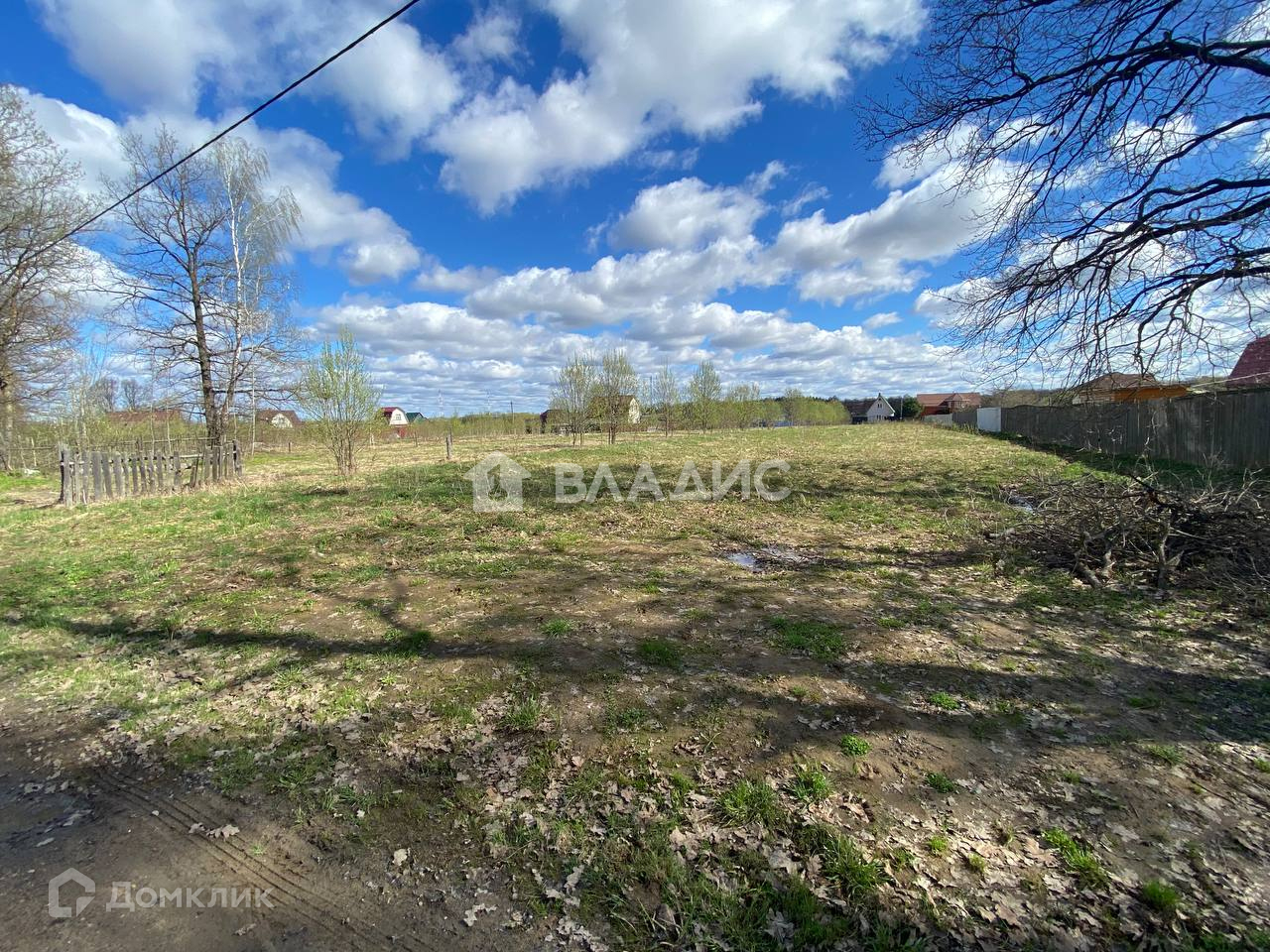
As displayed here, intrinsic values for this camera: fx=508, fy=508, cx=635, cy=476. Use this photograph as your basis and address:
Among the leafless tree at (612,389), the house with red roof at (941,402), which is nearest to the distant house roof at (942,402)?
the house with red roof at (941,402)

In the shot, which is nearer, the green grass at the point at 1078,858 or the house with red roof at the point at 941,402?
the green grass at the point at 1078,858

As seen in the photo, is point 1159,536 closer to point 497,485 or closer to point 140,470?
point 497,485

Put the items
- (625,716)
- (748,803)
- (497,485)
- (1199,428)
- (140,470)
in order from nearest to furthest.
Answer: (748,803) → (625,716) → (140,470) → (497,485) → (1199,428)

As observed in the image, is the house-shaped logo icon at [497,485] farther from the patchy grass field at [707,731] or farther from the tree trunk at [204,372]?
the tree trunk at [204,372]

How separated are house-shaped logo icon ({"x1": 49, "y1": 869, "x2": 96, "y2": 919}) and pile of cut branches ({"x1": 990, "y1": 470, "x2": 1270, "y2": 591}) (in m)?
7.52

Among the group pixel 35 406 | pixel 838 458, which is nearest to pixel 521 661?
pixel 838 458

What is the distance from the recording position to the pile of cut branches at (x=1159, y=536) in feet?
16.6

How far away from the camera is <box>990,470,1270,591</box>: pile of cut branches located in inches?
199

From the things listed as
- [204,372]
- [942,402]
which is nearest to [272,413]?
[204,372]

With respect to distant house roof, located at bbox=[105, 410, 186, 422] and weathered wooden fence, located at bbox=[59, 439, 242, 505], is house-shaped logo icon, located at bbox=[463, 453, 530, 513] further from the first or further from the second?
distant house roof, located at bbox=[105, 410, 186, 422]

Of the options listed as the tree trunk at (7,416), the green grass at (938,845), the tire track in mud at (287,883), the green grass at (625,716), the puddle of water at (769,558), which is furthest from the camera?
the tree trunk at (7,416)

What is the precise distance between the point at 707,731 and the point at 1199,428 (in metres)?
17.4

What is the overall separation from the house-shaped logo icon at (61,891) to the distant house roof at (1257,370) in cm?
1070

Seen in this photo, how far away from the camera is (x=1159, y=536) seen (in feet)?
18.1
